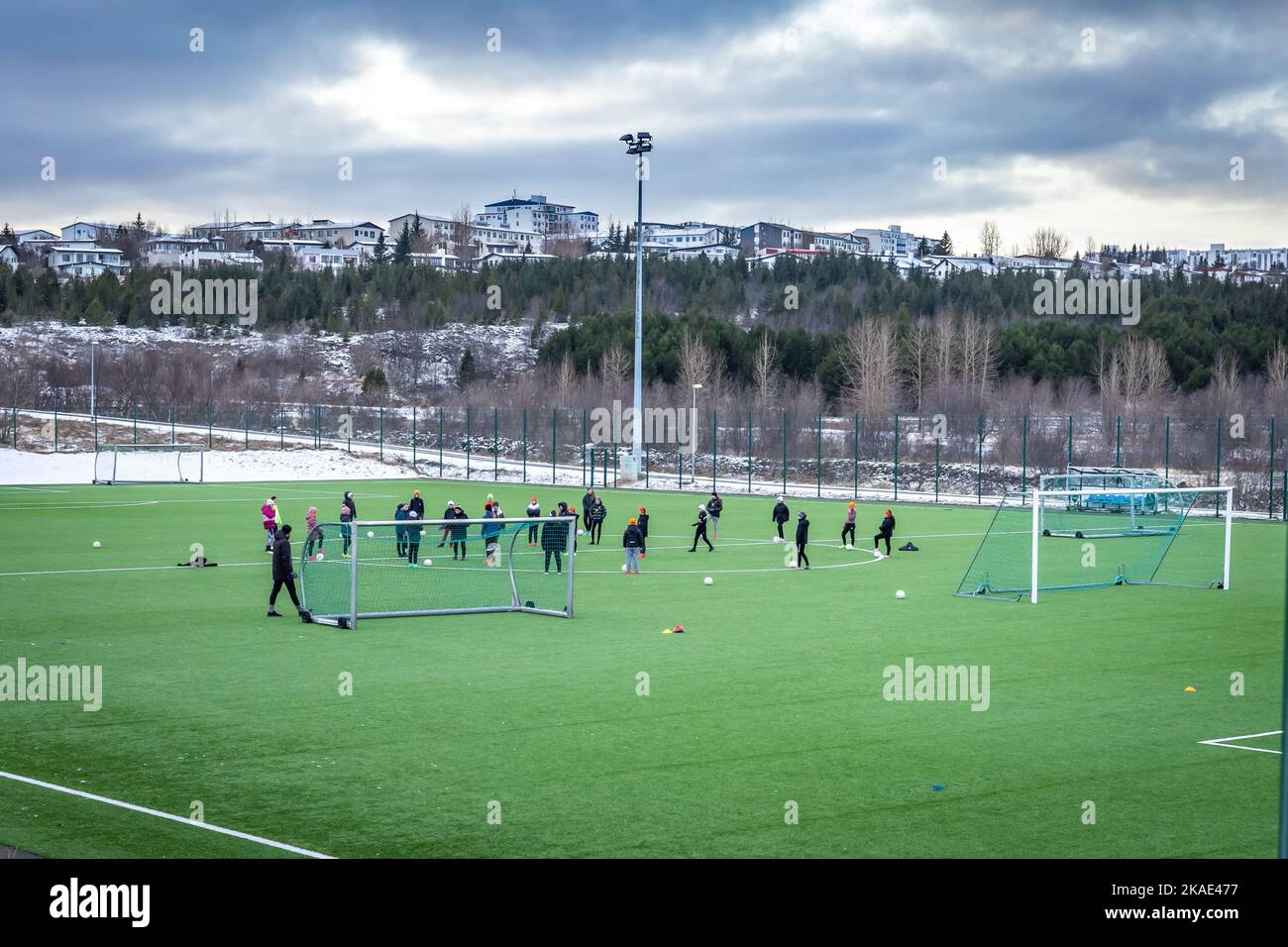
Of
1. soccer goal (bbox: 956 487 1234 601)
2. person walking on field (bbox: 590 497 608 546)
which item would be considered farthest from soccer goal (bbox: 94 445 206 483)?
soccer goal (bbox: 956 487 1234 601)

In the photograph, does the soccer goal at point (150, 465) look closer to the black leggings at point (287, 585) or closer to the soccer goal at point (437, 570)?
the soccer goal at point (437, 570)

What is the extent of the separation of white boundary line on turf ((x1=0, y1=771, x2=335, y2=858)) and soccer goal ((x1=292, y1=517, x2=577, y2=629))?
29.7 ft

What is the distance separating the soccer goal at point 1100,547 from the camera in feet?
88.4

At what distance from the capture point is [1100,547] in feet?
119

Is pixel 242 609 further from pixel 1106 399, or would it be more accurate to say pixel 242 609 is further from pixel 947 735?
pixel 1106 399

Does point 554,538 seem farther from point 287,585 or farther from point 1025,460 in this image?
point 1025,460

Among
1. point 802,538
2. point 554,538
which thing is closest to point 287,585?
point 554,538

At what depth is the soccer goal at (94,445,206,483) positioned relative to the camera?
2598 inches

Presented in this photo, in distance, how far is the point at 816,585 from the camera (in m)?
27.5

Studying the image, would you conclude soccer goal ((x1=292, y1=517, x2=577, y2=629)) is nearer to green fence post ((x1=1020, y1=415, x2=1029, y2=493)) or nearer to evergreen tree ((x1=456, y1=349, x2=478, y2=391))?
green fence post ((x1=1020, y1=415, x2=1029, y2=493))

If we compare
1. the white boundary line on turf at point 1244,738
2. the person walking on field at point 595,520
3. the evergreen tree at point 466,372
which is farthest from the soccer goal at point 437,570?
the evergreen tree at point 466,372

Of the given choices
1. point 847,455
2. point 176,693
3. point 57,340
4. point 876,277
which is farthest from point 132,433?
point 876,277

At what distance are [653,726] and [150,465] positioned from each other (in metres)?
60.8

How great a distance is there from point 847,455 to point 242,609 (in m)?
48.9
